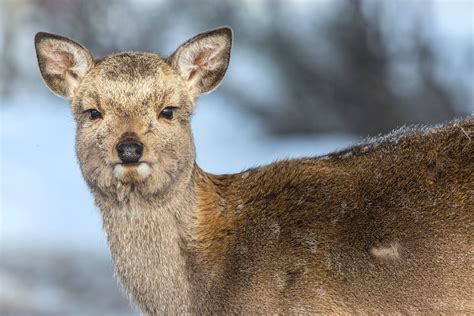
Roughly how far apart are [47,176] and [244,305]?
32.3ft

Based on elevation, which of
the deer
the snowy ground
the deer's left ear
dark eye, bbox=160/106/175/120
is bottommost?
the deer

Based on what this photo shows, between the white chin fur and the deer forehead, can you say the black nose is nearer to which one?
the white chin fur

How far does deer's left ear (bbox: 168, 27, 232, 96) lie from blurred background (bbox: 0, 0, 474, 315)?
7080mm

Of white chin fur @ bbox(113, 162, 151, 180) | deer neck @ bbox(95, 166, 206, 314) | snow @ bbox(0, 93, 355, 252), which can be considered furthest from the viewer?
snow @ bbox(0, 93, 355, 252)

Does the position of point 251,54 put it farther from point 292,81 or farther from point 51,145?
point 51,145

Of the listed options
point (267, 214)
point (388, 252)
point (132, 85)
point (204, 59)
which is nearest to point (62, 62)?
point (132, 85)

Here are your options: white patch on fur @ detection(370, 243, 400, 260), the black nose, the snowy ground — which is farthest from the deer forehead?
the snowy ground

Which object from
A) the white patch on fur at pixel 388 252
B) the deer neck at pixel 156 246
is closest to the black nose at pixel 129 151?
the deer neck at pixel 156 246

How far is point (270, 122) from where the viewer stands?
61.4 ft

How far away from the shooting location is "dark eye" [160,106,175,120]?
308 inches

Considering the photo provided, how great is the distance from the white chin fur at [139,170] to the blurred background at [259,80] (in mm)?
7768

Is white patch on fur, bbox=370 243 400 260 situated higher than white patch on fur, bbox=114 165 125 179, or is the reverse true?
white patch on fur, bbox=114 165 125 179

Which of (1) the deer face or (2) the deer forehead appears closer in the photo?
(1) the deer face

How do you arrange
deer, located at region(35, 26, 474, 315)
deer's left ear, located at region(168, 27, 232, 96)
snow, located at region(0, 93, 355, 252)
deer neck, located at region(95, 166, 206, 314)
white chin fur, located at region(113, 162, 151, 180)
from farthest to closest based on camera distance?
snow, located at region(0, 93, 355, 252), deer's left ear, located at region(168, 27, 232, 96), deer neck, located at region(95, 166, 206, 314), white chin fur, located at region(113, 162, 151, 180), deer, located at region(35, 26, 474, 315)
